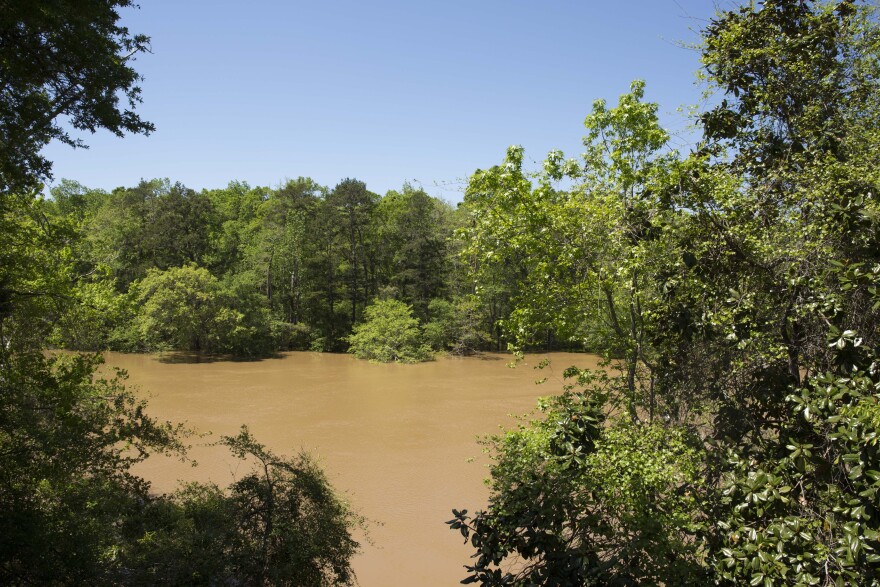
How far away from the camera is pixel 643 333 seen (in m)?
6.09

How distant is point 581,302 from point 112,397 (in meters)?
7.87

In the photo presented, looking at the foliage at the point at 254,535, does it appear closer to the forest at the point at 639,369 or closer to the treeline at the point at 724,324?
the forest at the point at 639,369

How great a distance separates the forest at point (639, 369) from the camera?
3.47 metres

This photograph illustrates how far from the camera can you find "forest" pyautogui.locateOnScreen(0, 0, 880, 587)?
347 centimetres

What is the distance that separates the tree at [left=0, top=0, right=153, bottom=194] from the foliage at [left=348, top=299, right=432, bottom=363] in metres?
23.2

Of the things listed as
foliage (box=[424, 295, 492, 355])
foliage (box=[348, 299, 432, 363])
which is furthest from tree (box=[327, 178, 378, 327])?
foliage (box=[424, 295, 492, 355])

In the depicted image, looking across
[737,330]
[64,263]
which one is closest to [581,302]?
[737,330]

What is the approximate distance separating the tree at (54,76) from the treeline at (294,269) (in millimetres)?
23719

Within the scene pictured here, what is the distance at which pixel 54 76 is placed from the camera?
5.05 meters

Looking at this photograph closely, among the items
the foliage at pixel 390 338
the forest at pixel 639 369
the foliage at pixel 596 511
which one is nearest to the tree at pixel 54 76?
the forest at pixel 639 369

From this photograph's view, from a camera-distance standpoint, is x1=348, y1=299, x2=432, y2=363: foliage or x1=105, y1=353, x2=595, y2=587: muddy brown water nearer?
x1=105, y1=353, x2=595, y2=587: muddy brown water

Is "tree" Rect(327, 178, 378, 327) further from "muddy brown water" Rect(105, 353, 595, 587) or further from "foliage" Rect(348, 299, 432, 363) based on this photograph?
"muddy brown water" Rect(105, 353, 595, 587)

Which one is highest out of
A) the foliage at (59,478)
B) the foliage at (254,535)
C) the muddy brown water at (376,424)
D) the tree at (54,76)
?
the tree at (54,76)

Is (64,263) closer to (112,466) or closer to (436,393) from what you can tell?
(112,466)
